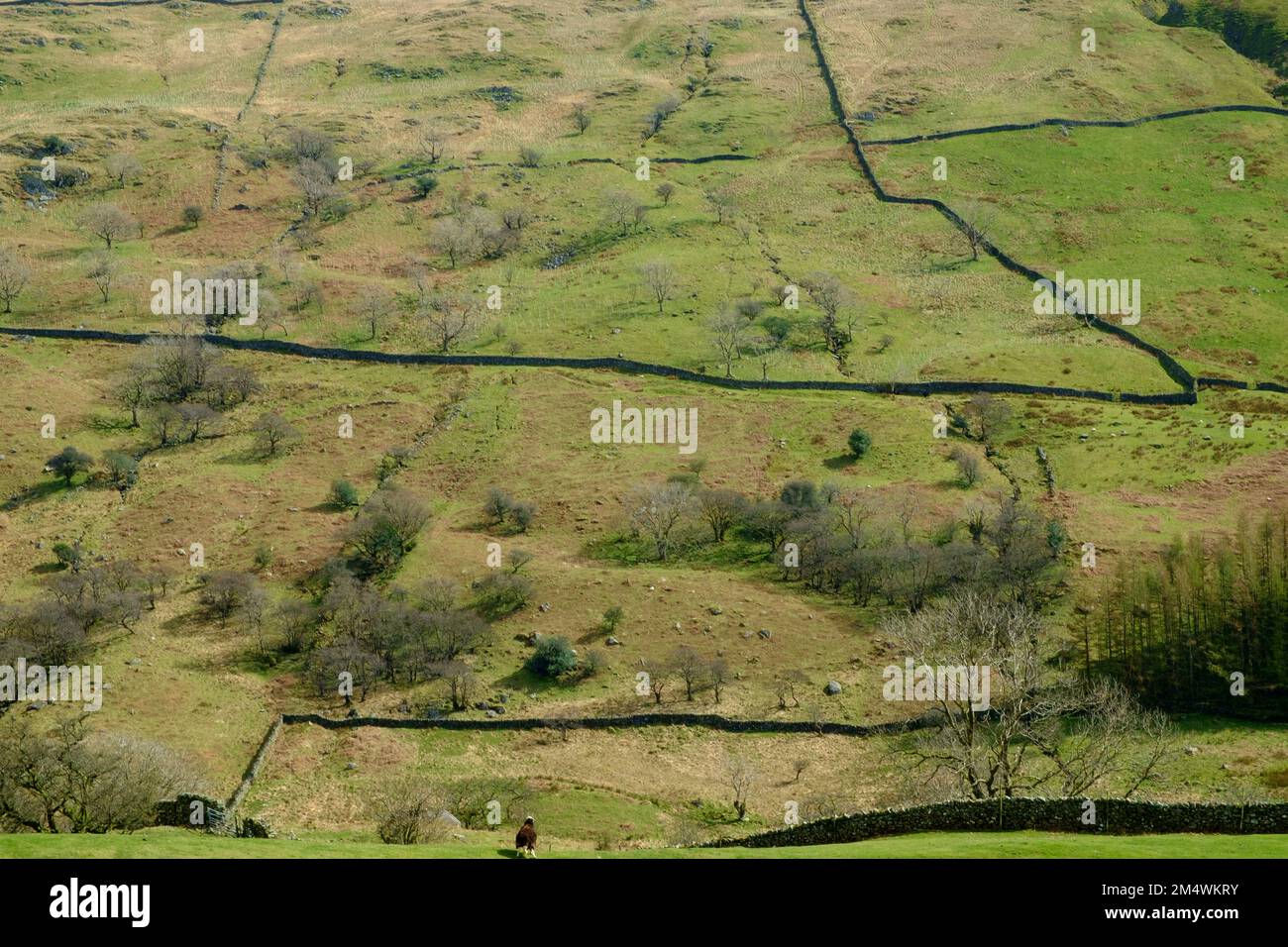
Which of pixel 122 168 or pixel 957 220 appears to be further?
pixel 122 168

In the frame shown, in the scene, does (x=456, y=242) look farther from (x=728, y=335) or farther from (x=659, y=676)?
(x=659, y=676)

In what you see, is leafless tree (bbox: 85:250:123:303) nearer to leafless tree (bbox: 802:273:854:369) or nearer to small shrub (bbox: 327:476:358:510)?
small shrub (bbox: 327:476:358:510)

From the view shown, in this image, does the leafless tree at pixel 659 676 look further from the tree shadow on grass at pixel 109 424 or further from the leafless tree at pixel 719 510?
the tree shadow on grass at pixel 109 424

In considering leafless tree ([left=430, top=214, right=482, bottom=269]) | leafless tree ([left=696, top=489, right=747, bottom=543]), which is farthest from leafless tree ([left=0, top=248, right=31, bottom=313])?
leafless tree ([left=696, top=489, right=747, bottom=543])

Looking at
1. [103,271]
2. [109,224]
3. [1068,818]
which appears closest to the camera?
[1068,818]

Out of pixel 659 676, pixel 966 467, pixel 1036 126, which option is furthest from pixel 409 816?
pixel 1036 126
